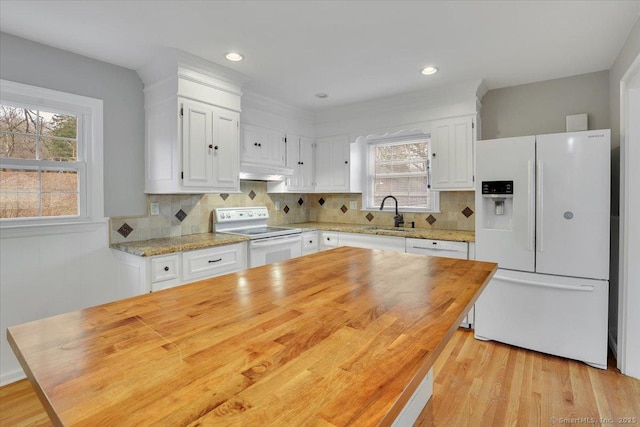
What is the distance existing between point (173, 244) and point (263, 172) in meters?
1.29

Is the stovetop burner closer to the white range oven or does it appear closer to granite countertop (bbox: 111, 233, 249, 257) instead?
the white range oven

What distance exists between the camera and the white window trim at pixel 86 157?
237 cm

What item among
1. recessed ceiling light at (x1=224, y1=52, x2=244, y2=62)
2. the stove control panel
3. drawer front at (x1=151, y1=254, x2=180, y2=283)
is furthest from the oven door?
recessed ceiling light at (x1=224, y1=52, x2=244, y2=62)

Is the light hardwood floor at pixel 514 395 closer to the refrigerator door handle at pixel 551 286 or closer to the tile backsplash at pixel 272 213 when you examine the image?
the refrigerator door handle at pixel 551 286

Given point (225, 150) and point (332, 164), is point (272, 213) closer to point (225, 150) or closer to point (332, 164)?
point (332, 164)

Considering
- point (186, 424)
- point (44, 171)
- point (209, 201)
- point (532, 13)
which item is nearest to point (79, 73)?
point (44, 171)

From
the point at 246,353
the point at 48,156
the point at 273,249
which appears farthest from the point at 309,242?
the point at 246,353

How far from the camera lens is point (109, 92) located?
8.91 ft

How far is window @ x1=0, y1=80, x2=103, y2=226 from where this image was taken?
2.31 meters

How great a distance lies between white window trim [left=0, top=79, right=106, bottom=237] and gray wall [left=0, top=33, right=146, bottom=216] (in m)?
0.04

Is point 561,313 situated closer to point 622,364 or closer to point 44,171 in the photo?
point 622,364

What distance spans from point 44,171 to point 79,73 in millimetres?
794

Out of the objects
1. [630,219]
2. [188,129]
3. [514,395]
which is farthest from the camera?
[188,129]

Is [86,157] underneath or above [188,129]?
underneath
